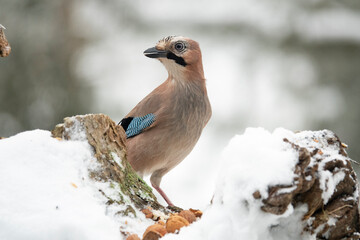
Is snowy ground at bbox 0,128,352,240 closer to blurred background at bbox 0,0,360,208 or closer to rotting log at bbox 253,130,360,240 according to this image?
rotting log at bbox 253,130,360,240

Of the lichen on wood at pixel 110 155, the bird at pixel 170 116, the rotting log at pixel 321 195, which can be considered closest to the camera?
the rotting log at pixel 321 195

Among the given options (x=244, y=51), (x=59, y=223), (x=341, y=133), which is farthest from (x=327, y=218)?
(x=244, y=51)

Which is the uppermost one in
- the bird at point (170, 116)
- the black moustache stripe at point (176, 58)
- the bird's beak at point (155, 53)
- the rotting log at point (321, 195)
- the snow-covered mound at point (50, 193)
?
the bird's beak at point (155, 53)

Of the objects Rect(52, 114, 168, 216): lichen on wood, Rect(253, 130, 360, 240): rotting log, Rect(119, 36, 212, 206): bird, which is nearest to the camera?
Rect(253, 130, 360, 240): rotting log

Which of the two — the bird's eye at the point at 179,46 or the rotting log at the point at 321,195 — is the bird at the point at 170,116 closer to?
the bird's eye at the point at 179,46

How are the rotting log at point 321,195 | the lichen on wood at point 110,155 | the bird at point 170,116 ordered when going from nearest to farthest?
1. the rotting log at point 321,195
2. the lichen on wood at point 110,155
3. the bird at point 170,116

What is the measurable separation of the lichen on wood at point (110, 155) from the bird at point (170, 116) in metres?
1.34

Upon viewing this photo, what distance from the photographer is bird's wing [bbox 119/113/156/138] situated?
3980 mm

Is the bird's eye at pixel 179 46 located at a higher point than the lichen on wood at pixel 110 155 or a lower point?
higher

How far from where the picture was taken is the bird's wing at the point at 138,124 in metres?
3.98

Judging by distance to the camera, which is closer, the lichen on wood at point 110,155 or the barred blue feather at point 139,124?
the lichen on wood at point 110,155

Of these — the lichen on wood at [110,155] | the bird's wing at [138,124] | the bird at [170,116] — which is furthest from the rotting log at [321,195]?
the bird's wing at [138,124]

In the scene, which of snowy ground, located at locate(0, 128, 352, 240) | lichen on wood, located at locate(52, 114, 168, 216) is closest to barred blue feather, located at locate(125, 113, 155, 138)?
lichen on wood, located at locate(52, 114, 168, 216)

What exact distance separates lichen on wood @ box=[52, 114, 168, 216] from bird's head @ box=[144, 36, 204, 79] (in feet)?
4.88
